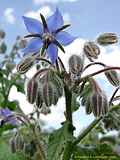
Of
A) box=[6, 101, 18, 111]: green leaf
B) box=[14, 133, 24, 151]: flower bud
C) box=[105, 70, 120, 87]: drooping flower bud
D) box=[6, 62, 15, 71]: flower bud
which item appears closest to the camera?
box=[105, 70, 120, 87]: drooping flower bud

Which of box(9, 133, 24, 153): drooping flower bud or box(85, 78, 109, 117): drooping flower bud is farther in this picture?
box(9, 133, 24, 153): drooping flower bud

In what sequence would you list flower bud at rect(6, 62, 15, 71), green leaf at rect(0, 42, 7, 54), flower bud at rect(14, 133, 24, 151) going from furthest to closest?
green leaf at rect(0, 42, 7, 54)
flower bud at rect(6, 62, 15, 71)
flower bud at rect(14, 133, 24, 151)

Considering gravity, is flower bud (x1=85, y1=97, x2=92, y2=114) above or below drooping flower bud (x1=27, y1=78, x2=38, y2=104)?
below

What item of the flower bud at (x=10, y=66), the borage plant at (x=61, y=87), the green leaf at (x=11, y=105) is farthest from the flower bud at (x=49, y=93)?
the flower bud at (x=10, y=66)

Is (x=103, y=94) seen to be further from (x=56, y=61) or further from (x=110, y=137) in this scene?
(x=110, y=137)

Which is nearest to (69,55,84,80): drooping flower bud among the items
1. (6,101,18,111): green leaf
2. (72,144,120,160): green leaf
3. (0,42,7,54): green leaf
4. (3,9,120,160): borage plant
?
(3,9,120,160): borage plant

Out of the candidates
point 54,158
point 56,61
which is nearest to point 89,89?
point 56,61

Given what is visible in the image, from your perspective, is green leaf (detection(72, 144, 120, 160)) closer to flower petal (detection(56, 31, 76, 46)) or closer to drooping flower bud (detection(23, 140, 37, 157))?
drooping flower bud (detection(23, 140, 37, 157))
